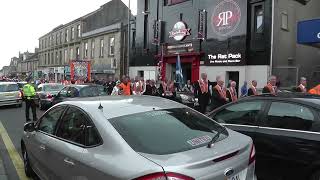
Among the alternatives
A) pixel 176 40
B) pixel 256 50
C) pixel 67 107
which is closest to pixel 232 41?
pixel 256 50

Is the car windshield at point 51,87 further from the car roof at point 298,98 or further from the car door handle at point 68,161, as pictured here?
the car door handle at point 68,161

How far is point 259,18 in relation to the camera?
20.0 m

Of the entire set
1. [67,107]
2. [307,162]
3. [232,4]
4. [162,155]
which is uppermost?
[232,4]

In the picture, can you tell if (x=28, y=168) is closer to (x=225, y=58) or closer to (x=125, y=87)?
(x=125, y=87)

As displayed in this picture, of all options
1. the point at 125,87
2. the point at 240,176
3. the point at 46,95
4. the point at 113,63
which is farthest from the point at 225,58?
the point at 240,176

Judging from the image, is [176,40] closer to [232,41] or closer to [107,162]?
[232,41]

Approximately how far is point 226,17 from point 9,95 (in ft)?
41.7

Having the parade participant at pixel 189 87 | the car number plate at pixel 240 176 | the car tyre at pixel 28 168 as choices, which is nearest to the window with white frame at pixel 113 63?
the parade participant at pixel 189 87

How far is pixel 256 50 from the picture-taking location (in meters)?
19.8

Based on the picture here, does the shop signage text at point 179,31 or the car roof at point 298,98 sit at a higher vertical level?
the shop signage text at point 179,31

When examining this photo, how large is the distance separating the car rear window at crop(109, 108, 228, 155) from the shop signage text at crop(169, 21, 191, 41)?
20.3 m

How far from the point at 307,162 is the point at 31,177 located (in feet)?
14.1

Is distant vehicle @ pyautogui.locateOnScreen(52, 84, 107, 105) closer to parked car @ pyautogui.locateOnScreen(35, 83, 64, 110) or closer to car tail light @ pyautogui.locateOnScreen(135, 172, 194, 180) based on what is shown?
parked car @ pyautogui.locateOnScreen(35, 83, 64, 110)

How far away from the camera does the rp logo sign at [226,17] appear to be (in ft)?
68.8
